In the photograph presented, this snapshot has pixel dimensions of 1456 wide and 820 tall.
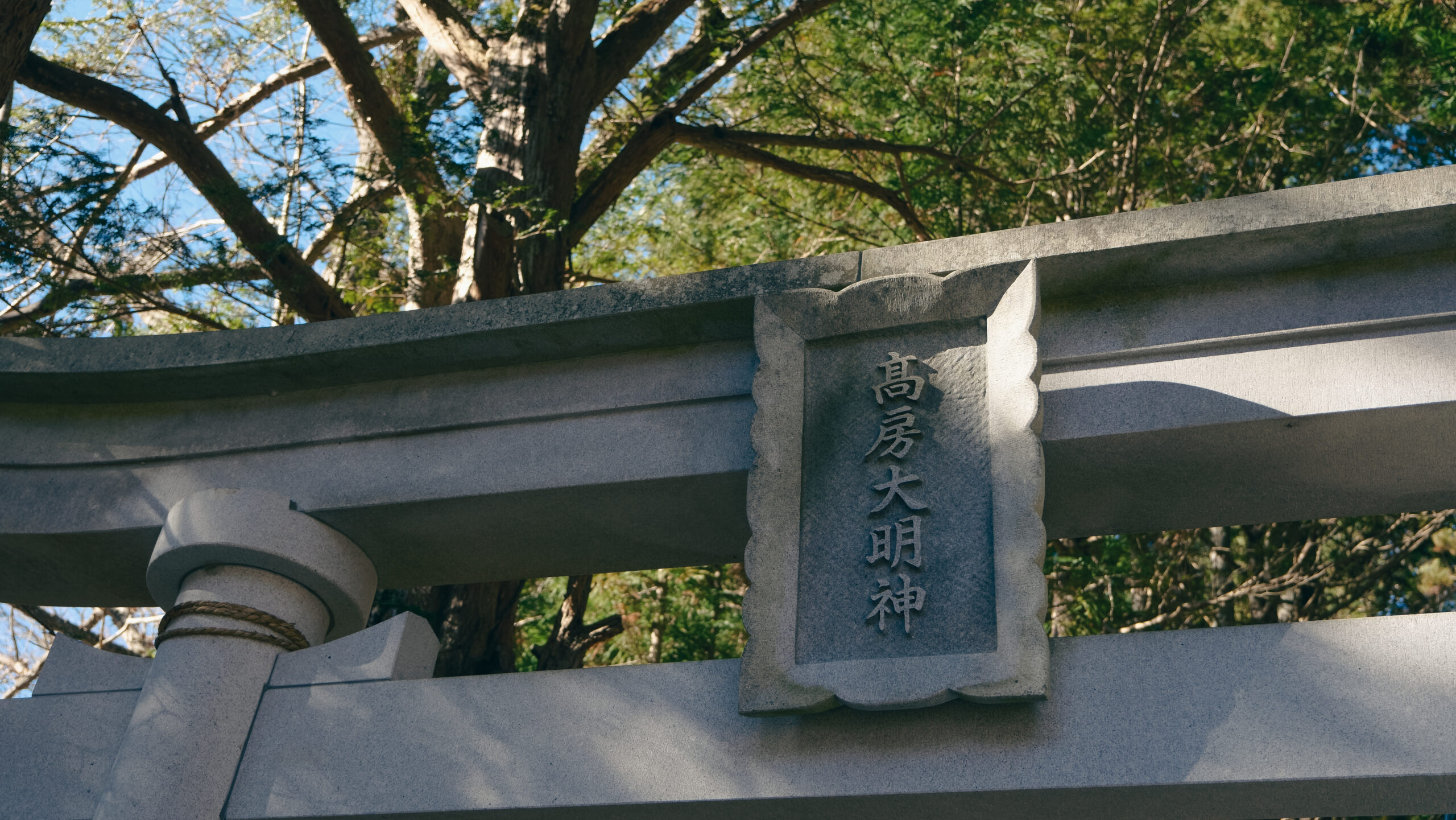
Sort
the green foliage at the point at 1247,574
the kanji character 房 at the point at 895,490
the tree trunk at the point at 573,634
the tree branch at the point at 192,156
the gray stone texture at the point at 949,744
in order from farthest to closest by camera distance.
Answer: the green foliage at the point at 1247,574 → the tree trunk at the point at 573,634 → the tree branch at the point at 192,156 → the kanji character 房 at the point at 895,490 → the gray stone texture at the point at 949,744

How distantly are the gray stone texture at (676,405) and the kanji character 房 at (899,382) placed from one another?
1.01 feet

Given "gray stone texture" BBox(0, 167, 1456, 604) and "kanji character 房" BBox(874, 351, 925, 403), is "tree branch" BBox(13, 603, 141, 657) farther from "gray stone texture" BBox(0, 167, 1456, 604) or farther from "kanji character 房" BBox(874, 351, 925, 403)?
"kanji character 房" BBox(874, 351, 925, 403)

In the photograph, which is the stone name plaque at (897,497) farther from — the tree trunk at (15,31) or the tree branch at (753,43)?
the tree branch at (753,43)

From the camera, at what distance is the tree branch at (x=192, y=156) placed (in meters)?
5.26

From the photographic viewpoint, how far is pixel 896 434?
10.3 feet

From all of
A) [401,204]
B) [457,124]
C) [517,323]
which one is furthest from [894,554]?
[401,204]

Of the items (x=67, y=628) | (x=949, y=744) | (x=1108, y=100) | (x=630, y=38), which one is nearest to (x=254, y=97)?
(x=630, y=38)

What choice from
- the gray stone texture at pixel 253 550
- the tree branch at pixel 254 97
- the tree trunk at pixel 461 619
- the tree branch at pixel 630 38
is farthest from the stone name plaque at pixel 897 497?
the tree branch at pixel 254 97

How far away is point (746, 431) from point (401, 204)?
6.45 m

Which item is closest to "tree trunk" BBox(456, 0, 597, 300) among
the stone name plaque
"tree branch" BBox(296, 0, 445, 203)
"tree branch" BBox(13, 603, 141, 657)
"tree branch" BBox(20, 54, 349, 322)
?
"tree branch" BBox(296, 0, 445, 203)

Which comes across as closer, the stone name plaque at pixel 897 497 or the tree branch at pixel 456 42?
the stone name plaque at pixel 897 497

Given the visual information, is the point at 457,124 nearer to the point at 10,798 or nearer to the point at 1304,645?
the point at 10,798

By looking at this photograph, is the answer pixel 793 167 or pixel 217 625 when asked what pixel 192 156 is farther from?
pixel 793 167

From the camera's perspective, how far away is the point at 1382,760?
2.49 metres
